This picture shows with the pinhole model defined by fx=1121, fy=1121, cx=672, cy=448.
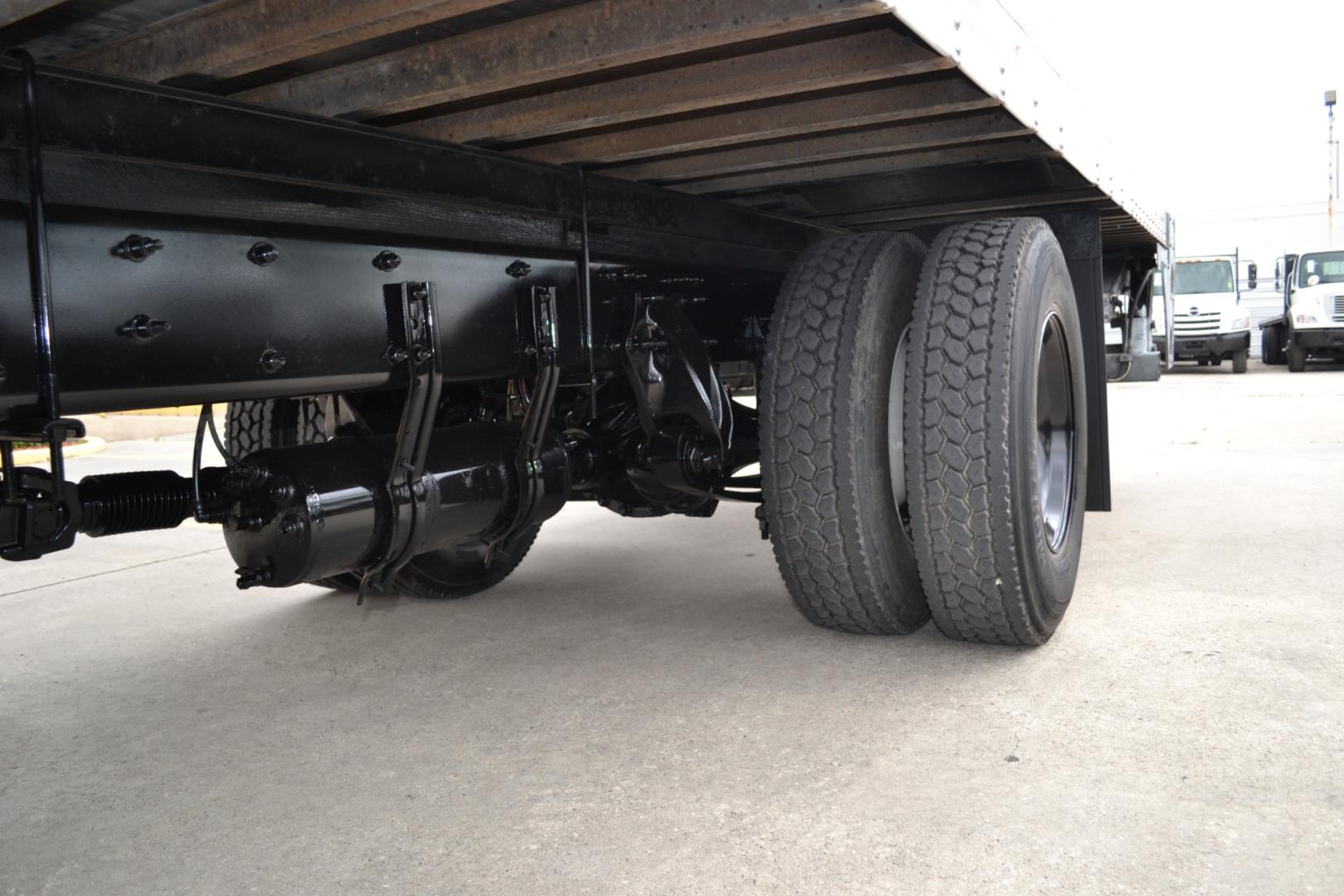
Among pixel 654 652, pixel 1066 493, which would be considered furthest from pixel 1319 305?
pixel 654 652

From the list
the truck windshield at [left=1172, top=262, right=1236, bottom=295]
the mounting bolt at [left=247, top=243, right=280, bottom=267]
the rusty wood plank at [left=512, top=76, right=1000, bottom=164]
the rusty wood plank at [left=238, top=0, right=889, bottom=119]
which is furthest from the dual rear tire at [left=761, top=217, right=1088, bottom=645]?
the truck windshield at [left=1172, top=262, right=1236, bottom=295]

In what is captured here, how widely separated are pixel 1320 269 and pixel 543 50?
1978 centimetres

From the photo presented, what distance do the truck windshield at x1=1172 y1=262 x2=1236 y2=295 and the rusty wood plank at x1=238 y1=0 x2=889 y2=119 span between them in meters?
20.1

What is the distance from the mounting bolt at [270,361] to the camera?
222 cm

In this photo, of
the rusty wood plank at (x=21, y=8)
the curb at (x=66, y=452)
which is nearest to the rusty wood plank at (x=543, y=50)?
the rusty wood plank at (x=21, y=8)

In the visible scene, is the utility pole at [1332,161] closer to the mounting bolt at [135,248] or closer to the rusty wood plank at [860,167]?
the rusty wood plank at [860,167]

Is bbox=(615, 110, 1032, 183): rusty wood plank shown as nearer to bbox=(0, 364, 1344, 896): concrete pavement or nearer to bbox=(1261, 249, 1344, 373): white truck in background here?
bbox=(0, 364, 1344, 896): concrete pavement

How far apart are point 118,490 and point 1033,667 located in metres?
2.28

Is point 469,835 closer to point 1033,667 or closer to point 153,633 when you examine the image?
point 1033,667

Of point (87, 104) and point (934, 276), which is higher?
point (87, 104)

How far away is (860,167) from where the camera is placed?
3430 mm

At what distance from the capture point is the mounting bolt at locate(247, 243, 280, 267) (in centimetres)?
219

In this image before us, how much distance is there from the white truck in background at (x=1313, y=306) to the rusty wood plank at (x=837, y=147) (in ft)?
56.6

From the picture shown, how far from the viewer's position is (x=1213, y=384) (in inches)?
625
